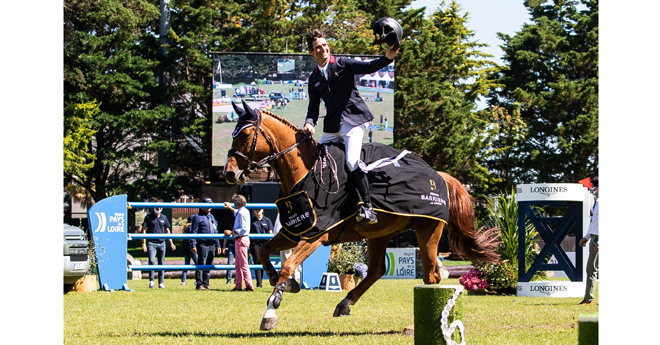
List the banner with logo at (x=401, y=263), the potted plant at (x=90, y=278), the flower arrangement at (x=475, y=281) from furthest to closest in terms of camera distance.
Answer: the banner with logo at (x=401, y=263), the flower arrangement at (x=475, y=281), the potted plant at (x=90, y=278)

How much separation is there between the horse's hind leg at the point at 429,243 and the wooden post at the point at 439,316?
2566 millimetres

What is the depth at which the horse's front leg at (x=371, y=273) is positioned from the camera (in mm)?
8219

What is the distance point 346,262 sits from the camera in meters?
15.8

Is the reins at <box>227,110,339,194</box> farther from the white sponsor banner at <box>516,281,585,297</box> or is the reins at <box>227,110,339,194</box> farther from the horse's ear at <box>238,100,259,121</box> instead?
the white sponsor banner at <box>516,281,585,297</box>

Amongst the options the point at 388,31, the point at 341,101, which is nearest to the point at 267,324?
the point at 341,101

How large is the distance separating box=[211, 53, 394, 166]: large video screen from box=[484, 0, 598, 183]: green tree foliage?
54.7 ft

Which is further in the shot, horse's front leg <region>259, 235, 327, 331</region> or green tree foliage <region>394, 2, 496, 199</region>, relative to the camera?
green tree foliage <region>394, 2, 496, 199</region>

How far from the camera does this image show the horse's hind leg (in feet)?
26.3

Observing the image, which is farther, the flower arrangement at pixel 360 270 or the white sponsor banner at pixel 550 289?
the flower arrangement at pixel 360 270

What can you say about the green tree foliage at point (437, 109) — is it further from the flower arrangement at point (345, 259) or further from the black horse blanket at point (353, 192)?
the black horse blanket at point (353, 192)

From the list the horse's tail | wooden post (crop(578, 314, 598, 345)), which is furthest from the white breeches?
wooden post (crop(578, 314, 598, 345))

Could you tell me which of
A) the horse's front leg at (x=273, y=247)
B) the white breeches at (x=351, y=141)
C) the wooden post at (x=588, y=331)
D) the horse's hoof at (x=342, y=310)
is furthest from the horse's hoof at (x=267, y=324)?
the wooden post at (x=588, y=331)

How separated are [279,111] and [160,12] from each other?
14432mm

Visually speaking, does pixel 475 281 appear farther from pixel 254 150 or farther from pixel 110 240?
pixel 254 150
